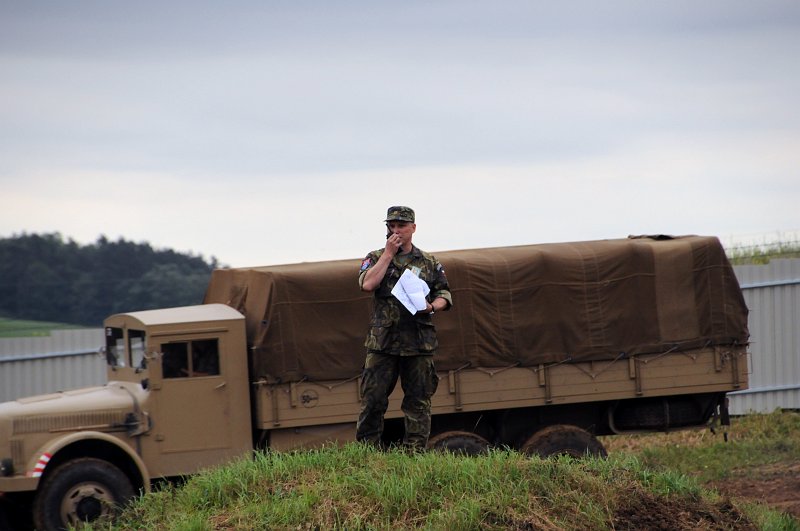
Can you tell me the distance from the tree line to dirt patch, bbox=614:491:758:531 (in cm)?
1227

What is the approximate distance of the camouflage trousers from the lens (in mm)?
7703

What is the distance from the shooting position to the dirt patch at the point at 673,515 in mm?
6324

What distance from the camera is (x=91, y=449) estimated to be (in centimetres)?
906

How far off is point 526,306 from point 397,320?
2.74m

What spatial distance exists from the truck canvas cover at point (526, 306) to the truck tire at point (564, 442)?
62 cm

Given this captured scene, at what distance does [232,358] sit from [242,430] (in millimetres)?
593

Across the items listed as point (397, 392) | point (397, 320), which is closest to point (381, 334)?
point (397, 320)

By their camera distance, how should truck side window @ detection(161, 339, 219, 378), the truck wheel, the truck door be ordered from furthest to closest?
the truck wheel < truck side window @ detection(161, 339, 219, 378) < the truck door

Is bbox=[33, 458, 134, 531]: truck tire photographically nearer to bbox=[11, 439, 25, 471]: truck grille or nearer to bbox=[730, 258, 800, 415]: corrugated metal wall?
bbox=[11, 439, 25, 471]: truck grille

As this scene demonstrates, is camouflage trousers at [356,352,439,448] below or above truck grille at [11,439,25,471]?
A: above

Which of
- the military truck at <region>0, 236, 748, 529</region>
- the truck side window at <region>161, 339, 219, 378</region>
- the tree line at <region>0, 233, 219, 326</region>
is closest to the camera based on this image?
the military truck at <region>0, 236, 748, 529</region>

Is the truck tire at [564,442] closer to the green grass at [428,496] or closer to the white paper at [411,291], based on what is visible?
the green grass at [428,496]

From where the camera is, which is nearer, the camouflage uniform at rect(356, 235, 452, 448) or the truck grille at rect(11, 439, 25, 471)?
the camouflage uniform at rect(356, 235, 452, 448)

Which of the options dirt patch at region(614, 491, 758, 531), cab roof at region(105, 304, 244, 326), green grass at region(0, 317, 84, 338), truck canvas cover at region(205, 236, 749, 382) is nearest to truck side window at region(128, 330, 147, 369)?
cab roof at region(105, 304, 244, 326)
